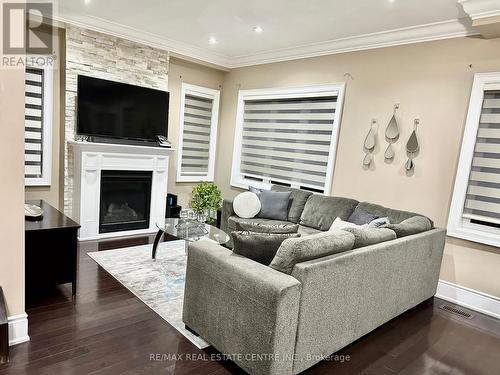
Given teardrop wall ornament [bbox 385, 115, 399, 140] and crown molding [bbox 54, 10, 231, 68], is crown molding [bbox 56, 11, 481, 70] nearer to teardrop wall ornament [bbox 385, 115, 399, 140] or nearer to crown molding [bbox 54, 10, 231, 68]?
crown molding [bbox 54, 10, 231, 68]

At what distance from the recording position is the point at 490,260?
11.9 feet

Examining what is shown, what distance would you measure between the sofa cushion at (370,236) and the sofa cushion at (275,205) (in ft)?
6.50

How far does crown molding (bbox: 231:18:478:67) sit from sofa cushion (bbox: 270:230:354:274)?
9.79 feet

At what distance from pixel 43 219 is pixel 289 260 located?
2300 mm

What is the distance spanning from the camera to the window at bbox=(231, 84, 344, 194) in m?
5.05

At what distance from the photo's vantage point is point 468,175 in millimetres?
3727

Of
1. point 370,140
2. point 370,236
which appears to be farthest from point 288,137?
point 370,236

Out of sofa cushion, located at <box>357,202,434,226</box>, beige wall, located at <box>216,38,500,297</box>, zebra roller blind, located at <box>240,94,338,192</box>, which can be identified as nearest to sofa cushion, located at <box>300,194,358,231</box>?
sofa cushion, located at <box>357,202,434,226</box>

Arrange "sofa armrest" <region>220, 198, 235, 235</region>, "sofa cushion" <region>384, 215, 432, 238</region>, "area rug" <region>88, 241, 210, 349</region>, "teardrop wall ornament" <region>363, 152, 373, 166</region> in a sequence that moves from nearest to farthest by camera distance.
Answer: "area rug" <region>88, 241, 210, 349</region> → "sofa cushion" <region>384, 215, 432, 238</region> → "teardrop wall ornament" <region>363, 152, 373, 166</region> → "sofa armrest" <region>220, 198, 235, 235</region>

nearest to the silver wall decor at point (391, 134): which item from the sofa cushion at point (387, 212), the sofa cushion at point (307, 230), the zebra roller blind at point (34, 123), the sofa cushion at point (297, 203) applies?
the sofa cushion at point (387, 212)

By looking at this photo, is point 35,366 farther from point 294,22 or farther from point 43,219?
point 294,22

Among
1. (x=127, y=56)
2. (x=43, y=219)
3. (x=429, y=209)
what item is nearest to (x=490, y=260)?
(x=429, y=209)

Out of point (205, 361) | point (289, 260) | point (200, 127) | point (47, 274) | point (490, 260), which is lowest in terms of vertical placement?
point (205, 361)

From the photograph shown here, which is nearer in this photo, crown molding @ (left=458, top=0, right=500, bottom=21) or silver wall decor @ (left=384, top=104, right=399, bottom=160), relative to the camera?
crown molding @ (left=458, top=0, right=500, bottom=21)
